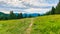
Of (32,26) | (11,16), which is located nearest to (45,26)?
(32,26)

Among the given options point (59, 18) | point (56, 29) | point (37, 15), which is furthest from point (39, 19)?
point (56, 29)

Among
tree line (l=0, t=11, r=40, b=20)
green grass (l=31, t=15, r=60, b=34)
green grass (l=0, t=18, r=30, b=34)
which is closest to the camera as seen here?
green grass (l=31, t=15, r=60, b=34)

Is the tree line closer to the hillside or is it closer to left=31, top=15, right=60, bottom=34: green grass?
the hillside

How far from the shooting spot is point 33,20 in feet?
76.2

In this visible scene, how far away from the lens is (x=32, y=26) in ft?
69.0

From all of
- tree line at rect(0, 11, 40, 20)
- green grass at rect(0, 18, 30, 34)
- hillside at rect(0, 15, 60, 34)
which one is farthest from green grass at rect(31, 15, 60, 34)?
tree line at rect(0, 11, 40, 20)

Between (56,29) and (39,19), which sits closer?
(56,29)

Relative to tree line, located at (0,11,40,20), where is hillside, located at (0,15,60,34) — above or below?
below

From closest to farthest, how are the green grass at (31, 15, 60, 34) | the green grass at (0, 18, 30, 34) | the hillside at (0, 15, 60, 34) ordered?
the green grass at (31, 15, 60, 34) → the hillside at (0, 15, 60, 34) → the green grass at (0, 18, 30, 34)

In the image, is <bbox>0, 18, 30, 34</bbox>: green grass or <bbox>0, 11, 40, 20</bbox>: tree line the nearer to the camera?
<bbox>0, 18, 30, 34</bbox>: green grass

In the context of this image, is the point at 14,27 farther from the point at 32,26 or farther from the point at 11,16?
the point at 11,16

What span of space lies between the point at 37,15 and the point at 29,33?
5331 millimetres

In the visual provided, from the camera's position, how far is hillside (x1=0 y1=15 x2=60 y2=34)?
1966cm

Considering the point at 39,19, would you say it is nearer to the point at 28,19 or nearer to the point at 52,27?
the point at 28,19
